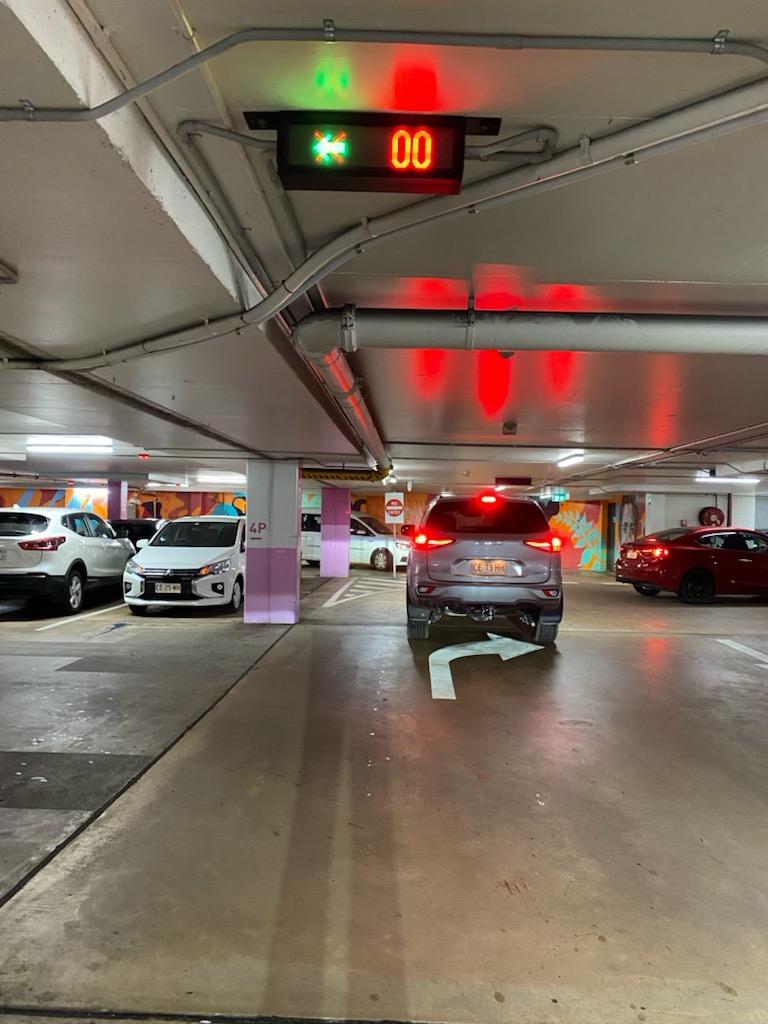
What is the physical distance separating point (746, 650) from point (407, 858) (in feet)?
23.0

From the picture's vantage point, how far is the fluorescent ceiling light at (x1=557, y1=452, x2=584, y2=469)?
→ 11813 mm

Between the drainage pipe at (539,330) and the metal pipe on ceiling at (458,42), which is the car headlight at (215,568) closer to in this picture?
the drainage pipe at (539,330)

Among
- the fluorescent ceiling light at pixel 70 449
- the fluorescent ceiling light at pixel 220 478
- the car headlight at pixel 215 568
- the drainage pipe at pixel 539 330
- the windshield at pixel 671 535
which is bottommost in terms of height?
the car headlight at pixel 215 568

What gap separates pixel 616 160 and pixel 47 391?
512cm

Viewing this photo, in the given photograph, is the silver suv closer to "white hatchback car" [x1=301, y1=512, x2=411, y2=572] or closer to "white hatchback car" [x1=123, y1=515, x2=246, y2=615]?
"white hatchback car" [x1=123, y1=515, x2=246, y2=615]

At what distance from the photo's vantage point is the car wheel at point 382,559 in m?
20.3

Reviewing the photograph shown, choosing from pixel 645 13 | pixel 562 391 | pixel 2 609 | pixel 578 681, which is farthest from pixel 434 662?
pixel 2 609

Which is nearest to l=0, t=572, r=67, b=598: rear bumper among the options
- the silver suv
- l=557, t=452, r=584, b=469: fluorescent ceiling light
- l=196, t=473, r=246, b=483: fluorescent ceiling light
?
the silver suv

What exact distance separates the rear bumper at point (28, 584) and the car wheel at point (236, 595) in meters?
2.65

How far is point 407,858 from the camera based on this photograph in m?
2.99

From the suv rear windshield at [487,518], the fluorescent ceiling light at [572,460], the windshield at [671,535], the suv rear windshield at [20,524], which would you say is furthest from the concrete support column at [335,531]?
the suv rear windshield at [487,518]

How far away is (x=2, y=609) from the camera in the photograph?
10.5 meters

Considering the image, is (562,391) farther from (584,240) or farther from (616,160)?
(616,160)

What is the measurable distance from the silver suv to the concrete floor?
1.13 m
